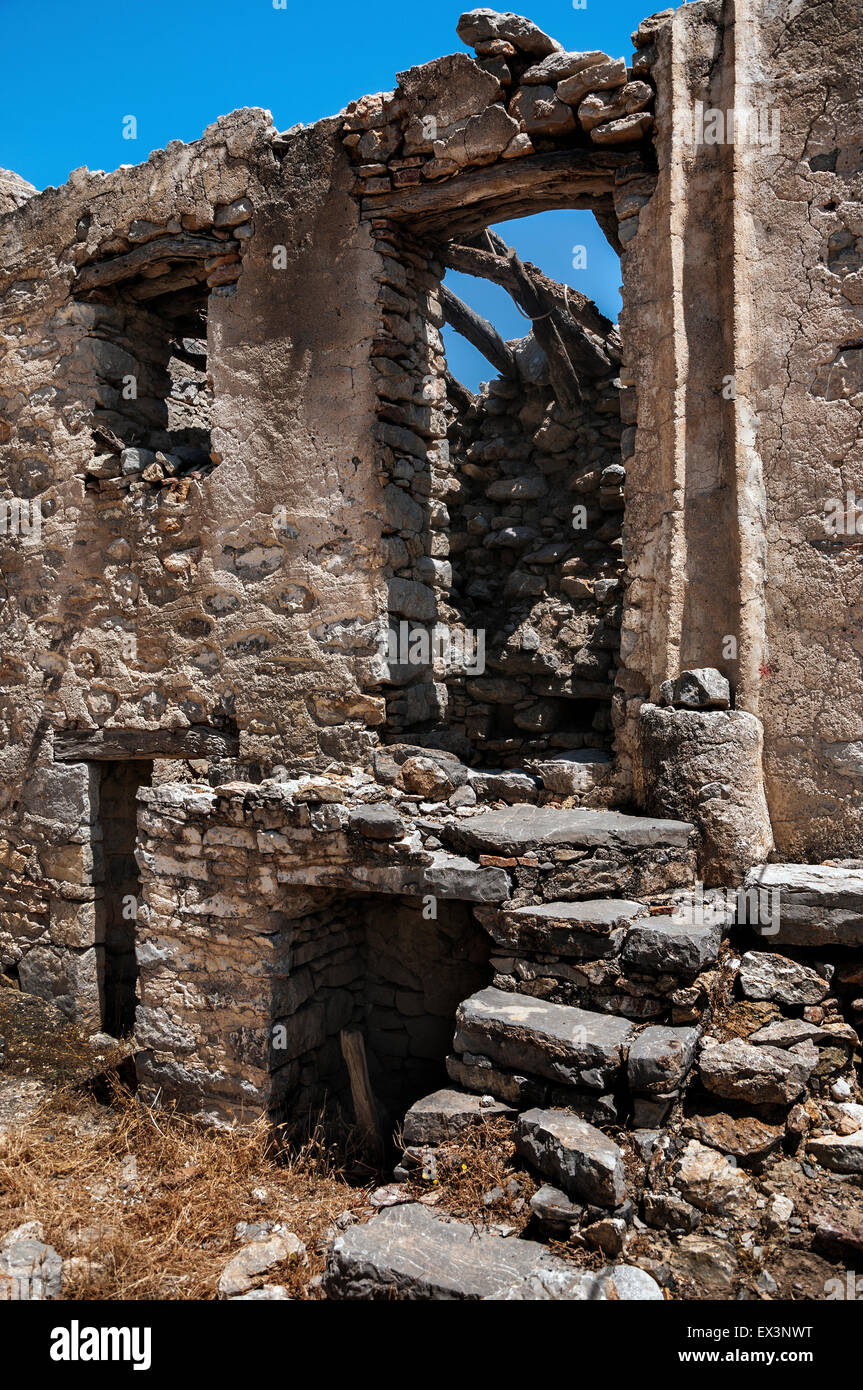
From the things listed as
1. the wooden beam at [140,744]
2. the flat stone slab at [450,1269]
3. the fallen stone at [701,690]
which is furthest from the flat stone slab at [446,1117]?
the wooden beam at [140,744]

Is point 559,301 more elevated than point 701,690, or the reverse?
point 559,301

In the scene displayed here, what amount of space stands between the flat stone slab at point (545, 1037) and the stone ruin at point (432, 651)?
0.6 inches

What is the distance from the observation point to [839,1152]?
3.02 meters

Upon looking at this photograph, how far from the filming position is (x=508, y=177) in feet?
14.8

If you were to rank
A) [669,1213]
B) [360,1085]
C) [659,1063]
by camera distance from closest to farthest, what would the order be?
[669,1213]
[659,1063]
[360,1085]

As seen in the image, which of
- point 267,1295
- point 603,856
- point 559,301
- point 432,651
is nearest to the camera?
point 267,1295

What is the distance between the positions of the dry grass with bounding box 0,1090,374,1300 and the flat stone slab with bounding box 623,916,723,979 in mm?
1514

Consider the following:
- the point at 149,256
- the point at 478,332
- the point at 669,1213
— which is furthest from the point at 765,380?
the point at 478,332

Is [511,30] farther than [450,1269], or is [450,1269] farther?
[511,30]

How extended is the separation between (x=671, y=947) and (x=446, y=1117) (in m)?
1.01

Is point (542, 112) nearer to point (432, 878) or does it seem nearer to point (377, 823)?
point (377, 823)

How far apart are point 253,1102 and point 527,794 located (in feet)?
6.93

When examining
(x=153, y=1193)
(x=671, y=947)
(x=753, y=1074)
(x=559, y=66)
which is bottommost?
(x=153, y=1193)

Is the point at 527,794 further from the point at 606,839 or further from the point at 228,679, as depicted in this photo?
the point at 228,679
